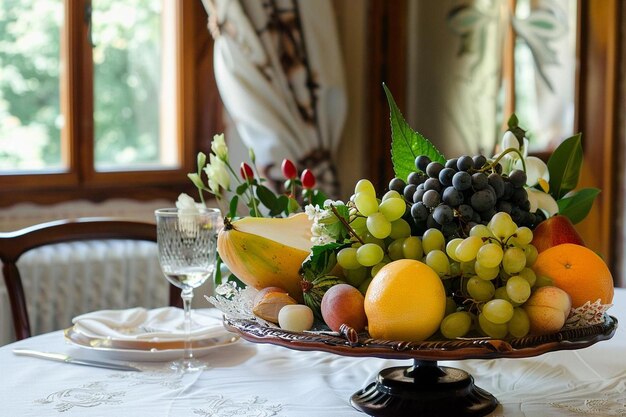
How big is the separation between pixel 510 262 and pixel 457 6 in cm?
230

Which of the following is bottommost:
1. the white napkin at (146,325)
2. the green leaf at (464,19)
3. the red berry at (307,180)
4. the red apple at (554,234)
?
the white napkin at (146,325)

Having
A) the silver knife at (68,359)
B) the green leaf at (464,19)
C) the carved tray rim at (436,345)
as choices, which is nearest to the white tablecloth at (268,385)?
the silver knife at (68,359)

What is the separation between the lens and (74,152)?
2615mm

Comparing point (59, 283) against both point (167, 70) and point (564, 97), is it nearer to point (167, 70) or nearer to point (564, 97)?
point (167, 70)

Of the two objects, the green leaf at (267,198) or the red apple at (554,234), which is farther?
the green leaf at (267,198)

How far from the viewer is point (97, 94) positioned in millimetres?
2676

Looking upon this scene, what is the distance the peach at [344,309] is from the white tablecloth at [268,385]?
0.40 ft

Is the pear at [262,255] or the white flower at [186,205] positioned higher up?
the white flower at [186,205]

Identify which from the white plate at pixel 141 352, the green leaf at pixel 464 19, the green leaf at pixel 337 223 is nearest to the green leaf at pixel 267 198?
the white plate at pixel 141 352

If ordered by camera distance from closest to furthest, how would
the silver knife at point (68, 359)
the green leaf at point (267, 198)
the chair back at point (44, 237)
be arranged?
the silver knife at point (68, 359)
the green leaf at point (267, 198)
the chair back at point (44, 237)

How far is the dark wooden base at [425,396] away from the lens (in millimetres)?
984

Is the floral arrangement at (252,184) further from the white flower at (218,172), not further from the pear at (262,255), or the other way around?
the pear at (262,255)

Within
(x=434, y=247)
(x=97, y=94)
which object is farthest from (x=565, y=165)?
(x=97, y=94)

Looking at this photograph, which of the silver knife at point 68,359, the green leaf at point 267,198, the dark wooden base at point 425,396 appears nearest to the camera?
the dark wooden base at point 425,396
